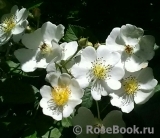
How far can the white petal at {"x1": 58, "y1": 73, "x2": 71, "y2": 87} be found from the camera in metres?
1.47

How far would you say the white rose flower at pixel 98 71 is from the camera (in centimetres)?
148

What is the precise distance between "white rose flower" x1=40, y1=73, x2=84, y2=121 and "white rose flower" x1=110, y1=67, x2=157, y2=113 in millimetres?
116

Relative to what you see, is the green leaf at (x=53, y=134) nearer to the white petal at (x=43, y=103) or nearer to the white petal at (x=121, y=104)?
the white petal at (x=43, y=103)

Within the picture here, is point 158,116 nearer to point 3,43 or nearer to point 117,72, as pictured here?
point 117,72

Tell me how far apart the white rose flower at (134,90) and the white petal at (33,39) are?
30cm

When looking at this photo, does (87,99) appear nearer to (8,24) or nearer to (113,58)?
(113,58)

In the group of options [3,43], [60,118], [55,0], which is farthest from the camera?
[55,0]

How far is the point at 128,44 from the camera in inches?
61.7

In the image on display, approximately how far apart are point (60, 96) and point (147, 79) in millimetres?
272

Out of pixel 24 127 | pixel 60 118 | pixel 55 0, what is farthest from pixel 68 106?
pixel 55 0

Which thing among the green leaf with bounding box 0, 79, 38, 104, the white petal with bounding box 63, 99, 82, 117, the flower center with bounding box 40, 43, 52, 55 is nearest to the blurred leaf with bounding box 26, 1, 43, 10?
the flower center with bounding box 40, 43, 52, 55

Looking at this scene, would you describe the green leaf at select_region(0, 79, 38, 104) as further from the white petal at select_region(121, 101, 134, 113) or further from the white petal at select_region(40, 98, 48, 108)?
the white petal at select_region(121, 101, 134, 113)

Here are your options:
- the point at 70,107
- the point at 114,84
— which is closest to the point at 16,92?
the point at 70,107

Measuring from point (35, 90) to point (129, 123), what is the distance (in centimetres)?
33
